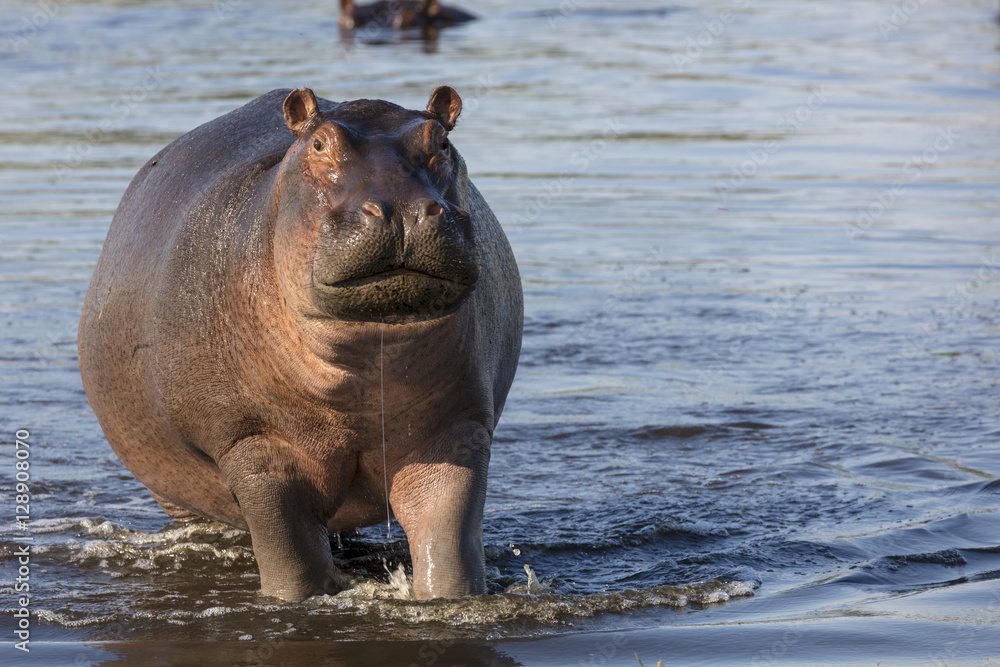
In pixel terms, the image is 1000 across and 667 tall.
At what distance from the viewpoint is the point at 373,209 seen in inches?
152

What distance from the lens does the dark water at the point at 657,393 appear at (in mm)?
4664

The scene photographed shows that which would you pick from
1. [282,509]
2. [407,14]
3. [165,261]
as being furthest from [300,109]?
[407,14]

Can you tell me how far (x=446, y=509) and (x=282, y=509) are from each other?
556mm

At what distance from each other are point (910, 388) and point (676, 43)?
58.2 feet

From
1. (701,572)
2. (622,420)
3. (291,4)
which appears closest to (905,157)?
(622,420)

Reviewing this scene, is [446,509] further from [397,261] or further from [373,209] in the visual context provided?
[373,209]

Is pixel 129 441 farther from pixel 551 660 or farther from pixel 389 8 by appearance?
pixel 389 8

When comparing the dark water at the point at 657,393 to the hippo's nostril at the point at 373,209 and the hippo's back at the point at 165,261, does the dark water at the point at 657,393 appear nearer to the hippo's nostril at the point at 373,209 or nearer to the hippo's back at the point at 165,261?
the hippo's back at the point at 165,261

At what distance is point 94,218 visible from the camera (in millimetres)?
11609

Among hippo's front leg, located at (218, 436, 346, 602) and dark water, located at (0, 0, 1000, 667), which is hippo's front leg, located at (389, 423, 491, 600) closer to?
dark water, located at (0, 0, 1000, 667)

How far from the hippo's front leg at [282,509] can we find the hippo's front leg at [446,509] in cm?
29

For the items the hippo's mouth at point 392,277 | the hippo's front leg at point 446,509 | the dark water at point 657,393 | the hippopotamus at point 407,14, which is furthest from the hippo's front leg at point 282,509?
the hippopotamus at point 407,14

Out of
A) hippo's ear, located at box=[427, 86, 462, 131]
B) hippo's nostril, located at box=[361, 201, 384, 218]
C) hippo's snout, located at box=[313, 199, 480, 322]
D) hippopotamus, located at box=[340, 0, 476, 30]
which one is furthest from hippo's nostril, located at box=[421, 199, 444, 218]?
hippopotamus, located at box=[340, 0, 476, 30]

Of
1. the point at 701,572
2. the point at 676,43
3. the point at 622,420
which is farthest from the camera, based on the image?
the point at 676,43
